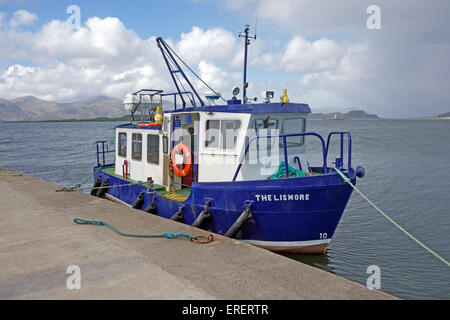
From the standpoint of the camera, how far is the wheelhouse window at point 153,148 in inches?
406

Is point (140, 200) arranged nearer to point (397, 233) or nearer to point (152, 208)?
point (152, 208)

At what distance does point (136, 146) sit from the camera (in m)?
11.3

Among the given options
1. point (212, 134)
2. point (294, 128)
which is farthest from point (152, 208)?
point (294, 128)

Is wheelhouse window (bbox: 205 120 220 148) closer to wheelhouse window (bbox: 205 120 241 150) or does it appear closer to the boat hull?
wheelhouse window (bbox: 205 120 241 150)

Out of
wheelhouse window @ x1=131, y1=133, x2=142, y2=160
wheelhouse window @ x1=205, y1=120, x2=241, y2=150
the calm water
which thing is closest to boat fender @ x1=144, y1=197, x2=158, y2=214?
wheelhouse window @ x1=131, y1=133, x2=142, y2=160

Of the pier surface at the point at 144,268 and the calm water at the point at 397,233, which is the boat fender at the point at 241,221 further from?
the calm water at the point at 397,233

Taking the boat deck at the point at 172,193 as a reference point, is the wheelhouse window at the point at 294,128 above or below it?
above

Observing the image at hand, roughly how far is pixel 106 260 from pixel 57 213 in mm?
4030

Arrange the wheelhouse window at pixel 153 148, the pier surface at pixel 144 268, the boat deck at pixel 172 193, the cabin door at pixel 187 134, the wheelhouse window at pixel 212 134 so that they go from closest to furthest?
the pier surface at pixel 144 268, the wheelhouse window at pixel 212 134, the cabin door at pixel 187 134, the boat deck at pixel 172 193, the wheelhouse window at pixel 153 148

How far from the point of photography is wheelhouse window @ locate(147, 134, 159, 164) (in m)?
10.3

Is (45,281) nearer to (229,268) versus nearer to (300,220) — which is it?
(229,268)

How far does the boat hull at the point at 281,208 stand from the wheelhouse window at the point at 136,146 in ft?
12.4

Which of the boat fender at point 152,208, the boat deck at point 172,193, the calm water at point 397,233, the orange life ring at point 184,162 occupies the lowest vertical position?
the calm water at point 397,233

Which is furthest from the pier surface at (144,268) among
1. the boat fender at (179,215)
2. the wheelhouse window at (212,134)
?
the wheelhouse window at (212,134)
